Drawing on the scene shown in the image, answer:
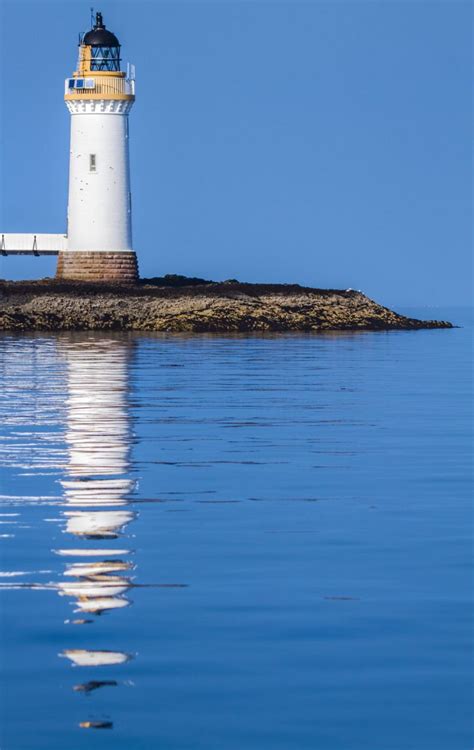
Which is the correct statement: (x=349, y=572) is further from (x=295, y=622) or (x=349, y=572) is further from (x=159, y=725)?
(x=159, y=725)

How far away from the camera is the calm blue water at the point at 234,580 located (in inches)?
292

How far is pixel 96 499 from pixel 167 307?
40.5 metres

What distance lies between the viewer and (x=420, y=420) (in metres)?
22.2

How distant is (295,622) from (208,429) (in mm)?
11243

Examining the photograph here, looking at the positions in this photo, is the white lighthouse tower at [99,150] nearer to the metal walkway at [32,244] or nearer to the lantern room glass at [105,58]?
the lantern room glass at [105,58]

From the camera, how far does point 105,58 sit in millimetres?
52406

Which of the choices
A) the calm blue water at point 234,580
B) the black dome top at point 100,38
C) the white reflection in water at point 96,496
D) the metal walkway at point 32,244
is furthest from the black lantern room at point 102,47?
the calm blue water at point 234,580

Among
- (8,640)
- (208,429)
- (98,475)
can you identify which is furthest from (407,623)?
(208,429)

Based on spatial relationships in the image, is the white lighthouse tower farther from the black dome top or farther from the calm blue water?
the calm blue water

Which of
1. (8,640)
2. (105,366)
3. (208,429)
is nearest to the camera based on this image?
(8,640)

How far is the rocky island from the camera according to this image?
52594 mm

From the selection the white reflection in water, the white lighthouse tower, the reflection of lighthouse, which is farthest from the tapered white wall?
the reflection of lighthouse

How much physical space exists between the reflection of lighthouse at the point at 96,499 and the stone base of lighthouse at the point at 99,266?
2518cm

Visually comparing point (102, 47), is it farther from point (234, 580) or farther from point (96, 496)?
point (234, 580)
